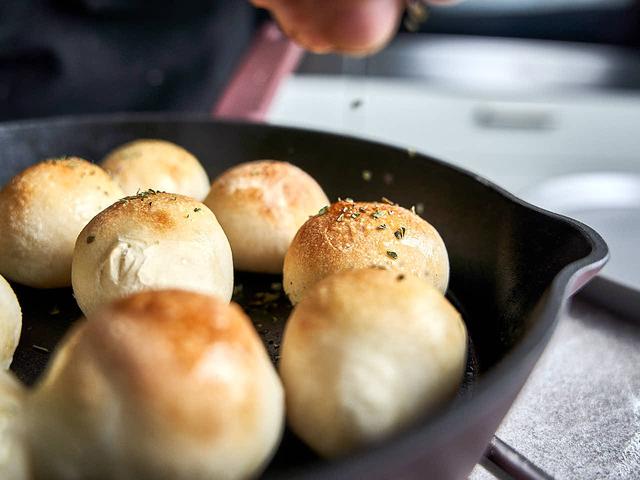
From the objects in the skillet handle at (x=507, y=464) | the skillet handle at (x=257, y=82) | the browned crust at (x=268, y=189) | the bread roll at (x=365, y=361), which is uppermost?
the bread roll at (x=365, y=361)

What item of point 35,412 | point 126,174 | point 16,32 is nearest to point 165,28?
point 16,32

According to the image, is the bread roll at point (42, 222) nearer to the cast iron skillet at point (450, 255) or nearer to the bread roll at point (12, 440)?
the cast iron skillet at point (450, 255)

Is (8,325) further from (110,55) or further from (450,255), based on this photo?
(110,55)

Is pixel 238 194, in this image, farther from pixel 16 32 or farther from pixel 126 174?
pixel 16 32

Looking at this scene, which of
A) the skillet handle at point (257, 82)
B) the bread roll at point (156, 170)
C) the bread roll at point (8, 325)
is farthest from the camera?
the skillet handle at point (257, 82)

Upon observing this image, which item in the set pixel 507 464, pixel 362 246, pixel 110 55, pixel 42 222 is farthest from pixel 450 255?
pixel 110 55

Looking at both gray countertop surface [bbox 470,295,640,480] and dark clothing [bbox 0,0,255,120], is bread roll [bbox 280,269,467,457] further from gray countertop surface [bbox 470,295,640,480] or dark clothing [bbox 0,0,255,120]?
dark clothing [bbox 0,0,255,120]

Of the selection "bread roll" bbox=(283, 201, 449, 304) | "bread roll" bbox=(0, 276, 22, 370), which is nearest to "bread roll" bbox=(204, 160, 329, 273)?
"bread roll" bbox=(283, 201, 449, 304)

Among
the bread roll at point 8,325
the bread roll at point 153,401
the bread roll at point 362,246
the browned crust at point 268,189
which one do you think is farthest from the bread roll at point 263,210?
the bread roll at point 153,401
